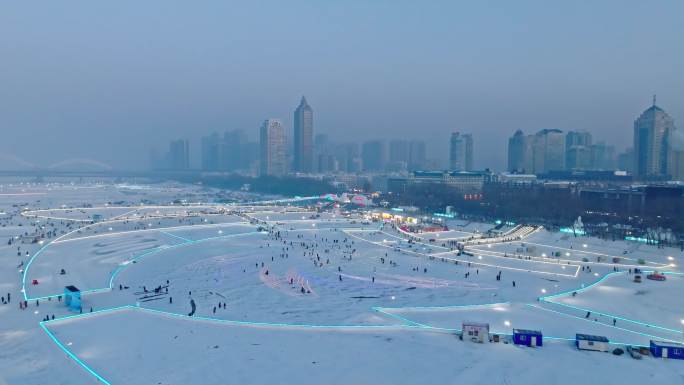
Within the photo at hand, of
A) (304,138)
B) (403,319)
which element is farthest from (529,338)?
(304,138)

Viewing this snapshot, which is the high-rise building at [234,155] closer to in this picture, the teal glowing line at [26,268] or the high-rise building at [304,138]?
the high-rise building at [304,138]

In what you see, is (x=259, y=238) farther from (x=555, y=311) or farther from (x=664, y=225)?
(x=664, y=225)

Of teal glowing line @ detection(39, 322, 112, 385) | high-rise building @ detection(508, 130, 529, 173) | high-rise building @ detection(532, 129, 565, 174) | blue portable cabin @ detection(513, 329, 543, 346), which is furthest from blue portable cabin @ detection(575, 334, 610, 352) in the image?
high-rise building @ detection(532, 129, 565, 174)

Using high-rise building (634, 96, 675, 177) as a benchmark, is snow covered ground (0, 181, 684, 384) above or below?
below

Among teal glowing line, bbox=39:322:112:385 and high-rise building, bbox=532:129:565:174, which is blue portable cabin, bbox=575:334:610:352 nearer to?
teal glowing line, bbox=39:322:112:385

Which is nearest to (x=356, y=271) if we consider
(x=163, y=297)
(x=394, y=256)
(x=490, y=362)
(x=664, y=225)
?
(x=394, y=256)
